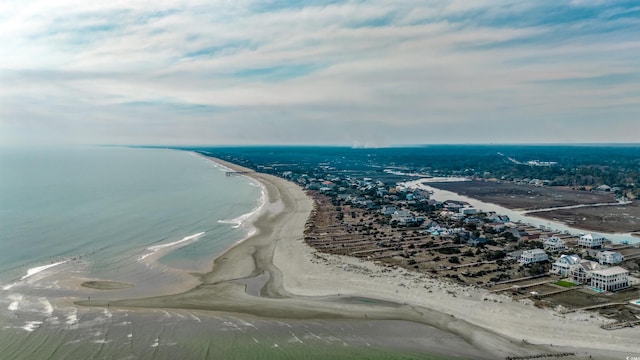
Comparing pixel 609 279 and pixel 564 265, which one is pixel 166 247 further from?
pixel 609 279

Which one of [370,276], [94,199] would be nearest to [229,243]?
[370,276]

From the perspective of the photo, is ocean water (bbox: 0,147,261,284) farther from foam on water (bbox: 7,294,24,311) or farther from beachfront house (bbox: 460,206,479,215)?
beachfront house (bbox: 460,206,479,215)

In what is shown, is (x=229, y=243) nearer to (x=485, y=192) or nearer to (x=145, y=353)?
(x=145, y=353)

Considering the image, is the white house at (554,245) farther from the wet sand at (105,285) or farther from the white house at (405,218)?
the wet sand at (105,285)

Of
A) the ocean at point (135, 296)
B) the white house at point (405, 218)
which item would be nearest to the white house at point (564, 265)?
the ocean at point (135, 296)

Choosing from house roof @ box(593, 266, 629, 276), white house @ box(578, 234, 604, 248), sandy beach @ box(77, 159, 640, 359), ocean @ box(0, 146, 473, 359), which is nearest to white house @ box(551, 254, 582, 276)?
house roof @ box(593, 266, 629, 276)

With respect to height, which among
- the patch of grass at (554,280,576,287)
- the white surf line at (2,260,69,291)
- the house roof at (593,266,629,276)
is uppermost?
the house roof at (593,266,629,276)

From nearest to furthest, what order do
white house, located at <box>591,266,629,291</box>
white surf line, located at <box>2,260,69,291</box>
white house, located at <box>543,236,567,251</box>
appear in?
white house, located at <box>591,266,629,291</box>
white surf line, located at <box>2,260,69,291</box>
white house, located at <box>543,236,567,251</box>
